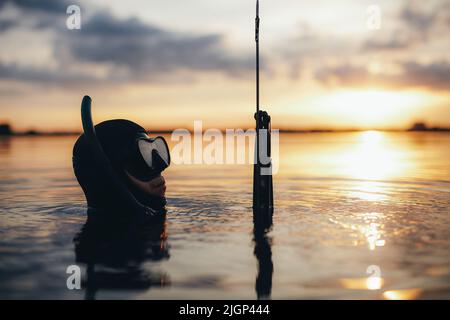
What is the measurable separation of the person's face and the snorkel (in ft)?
1.09

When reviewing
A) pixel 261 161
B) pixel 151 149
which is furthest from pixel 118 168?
pixel 261 161

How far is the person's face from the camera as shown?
13.5 metres

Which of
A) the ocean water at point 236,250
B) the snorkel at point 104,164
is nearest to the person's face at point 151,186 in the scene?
the snorkel at point 104,164

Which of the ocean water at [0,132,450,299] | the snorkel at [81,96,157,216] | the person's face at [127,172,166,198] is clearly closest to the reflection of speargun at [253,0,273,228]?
the ocean water at [0,132,450,299]

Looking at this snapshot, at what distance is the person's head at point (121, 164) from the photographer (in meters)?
13.3

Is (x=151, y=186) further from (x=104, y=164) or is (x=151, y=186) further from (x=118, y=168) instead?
(x=104, y=164)

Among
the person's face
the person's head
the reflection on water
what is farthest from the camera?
the person's face

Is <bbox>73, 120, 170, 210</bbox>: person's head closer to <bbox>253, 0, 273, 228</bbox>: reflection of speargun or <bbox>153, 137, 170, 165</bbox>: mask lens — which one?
<bbox>153, 137, 170, 165</bbox>: mask lens

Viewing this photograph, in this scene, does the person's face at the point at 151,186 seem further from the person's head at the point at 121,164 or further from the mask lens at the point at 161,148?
the mask lens at the point at 161,148

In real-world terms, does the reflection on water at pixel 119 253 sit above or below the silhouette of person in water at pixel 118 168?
below

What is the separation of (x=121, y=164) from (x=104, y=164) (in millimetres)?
502
